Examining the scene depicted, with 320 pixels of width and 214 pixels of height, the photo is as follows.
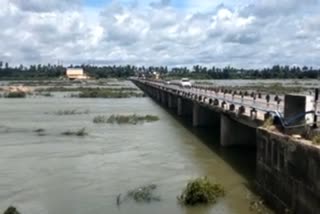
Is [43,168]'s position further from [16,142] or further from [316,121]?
[316,121]

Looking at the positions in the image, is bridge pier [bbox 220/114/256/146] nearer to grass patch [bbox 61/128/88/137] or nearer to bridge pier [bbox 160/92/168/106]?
grass patch [bbox 61/128/88/137]

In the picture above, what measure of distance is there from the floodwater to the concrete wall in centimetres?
124

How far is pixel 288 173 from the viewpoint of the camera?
55.9 feet

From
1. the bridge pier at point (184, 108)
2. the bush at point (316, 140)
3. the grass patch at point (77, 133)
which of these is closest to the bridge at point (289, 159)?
the bush at point (316, 140)

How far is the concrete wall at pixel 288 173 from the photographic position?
14921 mm

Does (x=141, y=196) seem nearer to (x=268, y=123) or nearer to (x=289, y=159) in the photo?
(x=268, y=123)

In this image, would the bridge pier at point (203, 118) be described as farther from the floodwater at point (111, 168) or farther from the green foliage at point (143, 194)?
the green foliage at point (143, 194)

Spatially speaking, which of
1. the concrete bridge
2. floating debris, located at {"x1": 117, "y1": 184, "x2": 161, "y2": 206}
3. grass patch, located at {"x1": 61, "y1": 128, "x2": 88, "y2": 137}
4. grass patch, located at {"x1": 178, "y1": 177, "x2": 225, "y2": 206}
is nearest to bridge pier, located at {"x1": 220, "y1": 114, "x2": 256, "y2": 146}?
the concrete bridge

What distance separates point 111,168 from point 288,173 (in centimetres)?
1185

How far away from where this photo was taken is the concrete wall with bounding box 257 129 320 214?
49.0 ft

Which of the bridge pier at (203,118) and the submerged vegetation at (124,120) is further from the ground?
the bridge pier at (203,118)

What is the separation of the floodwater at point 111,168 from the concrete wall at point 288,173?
1236mm

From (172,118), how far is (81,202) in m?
35.7

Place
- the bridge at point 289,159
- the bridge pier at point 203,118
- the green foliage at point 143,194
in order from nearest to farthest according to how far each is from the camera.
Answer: the bridge at point 289,159 < the green foliage at point 143,194 < the bridge pier at point 203,118
